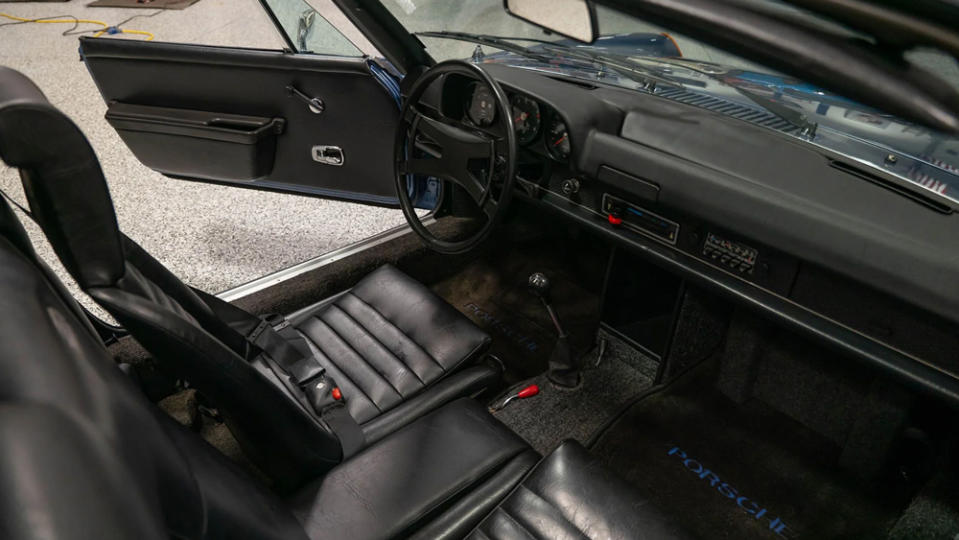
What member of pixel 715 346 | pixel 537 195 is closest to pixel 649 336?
pixel 715 346

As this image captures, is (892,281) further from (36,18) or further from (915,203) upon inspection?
(36,18)

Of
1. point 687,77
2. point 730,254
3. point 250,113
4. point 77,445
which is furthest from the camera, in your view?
point 250,113

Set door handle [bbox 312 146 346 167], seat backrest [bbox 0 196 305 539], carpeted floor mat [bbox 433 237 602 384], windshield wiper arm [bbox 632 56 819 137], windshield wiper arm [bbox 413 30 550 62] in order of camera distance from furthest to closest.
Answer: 1. carpeted floor mat [bbox 433 237 602 384]
2. door handle [bbox 312 146 346 167]
3. windshield wiper arm [bbox 413 30 550 62]
4. windshield wiper arm [bbox 632 56 819 137]
5. seat backrest [bbox 0 196 305 539]

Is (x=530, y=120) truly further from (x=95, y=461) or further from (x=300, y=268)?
(x=95, y=461)

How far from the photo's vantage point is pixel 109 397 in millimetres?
575

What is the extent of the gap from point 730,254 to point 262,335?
1.02 meters

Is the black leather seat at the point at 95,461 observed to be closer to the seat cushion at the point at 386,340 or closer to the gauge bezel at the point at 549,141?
the seat cushion at the point at 386,340

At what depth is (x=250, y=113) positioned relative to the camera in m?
1.81

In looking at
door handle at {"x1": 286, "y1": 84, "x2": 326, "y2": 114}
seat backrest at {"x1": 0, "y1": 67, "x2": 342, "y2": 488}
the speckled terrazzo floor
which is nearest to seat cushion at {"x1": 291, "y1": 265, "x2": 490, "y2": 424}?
seat backrest at {"x1": 0, "y1": 67, "x2": 342, "y2": 488}

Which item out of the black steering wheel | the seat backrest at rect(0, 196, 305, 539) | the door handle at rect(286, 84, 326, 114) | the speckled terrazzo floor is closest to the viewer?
the seat backrest at rect(0, 196, 305, 539)

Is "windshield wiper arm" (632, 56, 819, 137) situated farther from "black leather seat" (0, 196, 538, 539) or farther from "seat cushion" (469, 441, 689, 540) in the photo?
"black leather seat" (0, 196, 538, 539)

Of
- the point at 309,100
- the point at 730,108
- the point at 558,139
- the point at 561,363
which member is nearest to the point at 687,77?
the point at 730,108

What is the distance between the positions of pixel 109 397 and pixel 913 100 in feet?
2.33

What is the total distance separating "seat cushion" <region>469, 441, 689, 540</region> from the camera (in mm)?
1045
